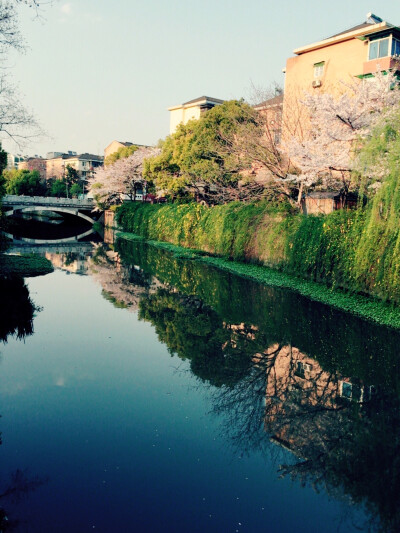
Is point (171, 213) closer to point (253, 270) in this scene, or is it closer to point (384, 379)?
point (253, 270)

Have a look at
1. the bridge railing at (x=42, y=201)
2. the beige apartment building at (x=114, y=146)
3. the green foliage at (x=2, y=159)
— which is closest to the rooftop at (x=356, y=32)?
the green foliage at (x=2, y=159)

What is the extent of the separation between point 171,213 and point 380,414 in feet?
77.8

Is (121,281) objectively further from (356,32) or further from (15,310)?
(356,32)

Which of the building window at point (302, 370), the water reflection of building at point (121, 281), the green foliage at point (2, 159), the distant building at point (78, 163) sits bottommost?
the water reflection of building at point (121, 281)

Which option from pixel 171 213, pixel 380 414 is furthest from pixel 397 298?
pixel 171 213

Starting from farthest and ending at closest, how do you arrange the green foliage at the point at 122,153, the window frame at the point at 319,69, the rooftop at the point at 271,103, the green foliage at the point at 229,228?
the green foliage at the point at 122,153 → the window frame at the point at 319,69 → the rooftop at the point at 271,103 → the green foliage at the point at 229,228

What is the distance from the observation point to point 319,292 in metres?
13.4

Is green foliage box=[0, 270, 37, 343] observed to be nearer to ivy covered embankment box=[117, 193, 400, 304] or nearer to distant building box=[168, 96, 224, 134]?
ivy covered embankment box=[117, 193, 400, 304]

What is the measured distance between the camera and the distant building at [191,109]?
43.8m

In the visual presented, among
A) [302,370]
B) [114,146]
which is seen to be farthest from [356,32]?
[114,146]

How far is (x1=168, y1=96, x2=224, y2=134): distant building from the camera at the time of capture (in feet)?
144

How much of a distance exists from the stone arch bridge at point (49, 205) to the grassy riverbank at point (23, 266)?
24.4m

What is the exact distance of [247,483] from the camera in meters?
4.57

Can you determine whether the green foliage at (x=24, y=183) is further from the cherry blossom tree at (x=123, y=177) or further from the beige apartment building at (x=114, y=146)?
the cherry blossom tree at (x=123, y=177)
